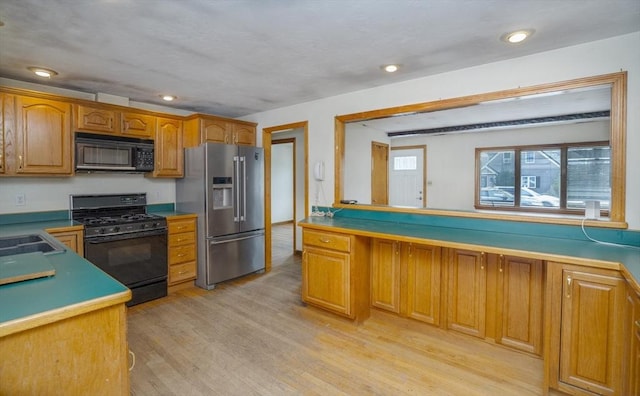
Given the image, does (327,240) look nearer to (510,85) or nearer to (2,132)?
(510,85)

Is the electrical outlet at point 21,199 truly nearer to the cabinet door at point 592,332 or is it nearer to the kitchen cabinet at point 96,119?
the kitchen cabinet at point 96,119

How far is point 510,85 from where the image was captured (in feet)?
8.21

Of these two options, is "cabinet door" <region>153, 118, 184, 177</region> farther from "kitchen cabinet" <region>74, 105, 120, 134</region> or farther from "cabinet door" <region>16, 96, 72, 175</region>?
"cabinet door" <region>16, 96, 72, 175</region>

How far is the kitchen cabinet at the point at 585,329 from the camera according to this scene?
172 cm

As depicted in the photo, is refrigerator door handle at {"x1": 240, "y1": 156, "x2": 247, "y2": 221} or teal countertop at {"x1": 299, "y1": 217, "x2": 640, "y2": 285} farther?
refrigerator door handle at {"x1": 240, "y1": 156, "x2": 247, "y2": 221}

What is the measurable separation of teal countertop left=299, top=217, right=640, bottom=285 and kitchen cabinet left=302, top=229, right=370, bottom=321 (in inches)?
6.0

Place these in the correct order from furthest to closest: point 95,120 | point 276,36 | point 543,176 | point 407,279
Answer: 1. point 543,176
2. point 95,120
3. point 407,279
4. point 276,36

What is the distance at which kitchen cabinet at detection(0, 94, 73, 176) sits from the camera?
278 centimetres

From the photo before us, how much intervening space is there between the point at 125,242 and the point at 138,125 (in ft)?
4.53

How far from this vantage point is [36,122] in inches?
115

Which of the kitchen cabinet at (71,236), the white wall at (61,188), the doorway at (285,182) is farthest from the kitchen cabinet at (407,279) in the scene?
the white wall at (61,188)

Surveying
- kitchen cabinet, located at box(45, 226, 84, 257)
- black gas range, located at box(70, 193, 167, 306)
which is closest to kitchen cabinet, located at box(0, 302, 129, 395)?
kitchen cabinet, located at box(45, 226, 84, 257)

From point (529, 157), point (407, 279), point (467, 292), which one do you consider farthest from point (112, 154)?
point (529, 157)

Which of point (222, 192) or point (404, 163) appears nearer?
point (222, 192)
